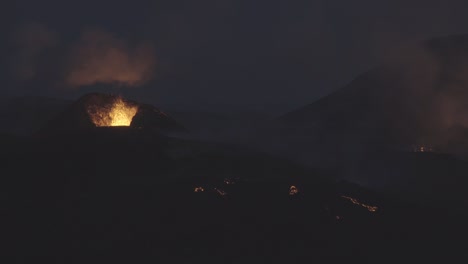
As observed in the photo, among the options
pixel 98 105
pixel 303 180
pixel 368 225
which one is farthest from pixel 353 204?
pixel 98 105

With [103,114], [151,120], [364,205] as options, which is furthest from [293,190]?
[151,120]

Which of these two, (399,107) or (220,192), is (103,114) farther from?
(399,107)

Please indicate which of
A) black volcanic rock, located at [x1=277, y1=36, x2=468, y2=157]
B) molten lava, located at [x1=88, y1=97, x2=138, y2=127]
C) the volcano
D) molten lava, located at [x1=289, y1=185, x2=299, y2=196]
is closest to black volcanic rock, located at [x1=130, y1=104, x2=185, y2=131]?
the volcano

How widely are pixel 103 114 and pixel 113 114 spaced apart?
0.75 meters

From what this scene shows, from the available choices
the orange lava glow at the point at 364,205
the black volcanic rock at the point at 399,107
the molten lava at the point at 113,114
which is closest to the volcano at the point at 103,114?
the molten lava at the point at 113,114

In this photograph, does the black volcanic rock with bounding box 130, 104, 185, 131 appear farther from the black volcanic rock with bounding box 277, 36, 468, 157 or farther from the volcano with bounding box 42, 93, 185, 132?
the black volcanic rock with bounding box 277, 36, 468, 157

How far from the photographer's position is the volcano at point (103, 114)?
1859 inches

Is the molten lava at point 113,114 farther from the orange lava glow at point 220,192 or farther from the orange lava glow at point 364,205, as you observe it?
the orange lava glow at point 364,205

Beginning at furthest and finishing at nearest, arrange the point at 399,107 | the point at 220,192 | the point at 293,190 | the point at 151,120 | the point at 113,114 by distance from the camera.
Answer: the point at 399,107, the point at 151,120, the point at 113,114, the point at 293,190, the point at 220,192

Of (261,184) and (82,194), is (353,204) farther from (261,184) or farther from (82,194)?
(82,194)

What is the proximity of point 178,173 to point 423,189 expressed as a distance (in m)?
20.0

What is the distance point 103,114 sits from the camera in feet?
157

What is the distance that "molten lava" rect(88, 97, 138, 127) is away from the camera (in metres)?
47.4

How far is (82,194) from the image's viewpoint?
31453mm
